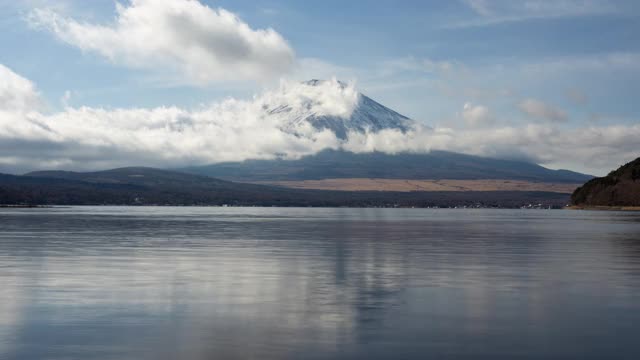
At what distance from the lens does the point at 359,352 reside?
21.5 m

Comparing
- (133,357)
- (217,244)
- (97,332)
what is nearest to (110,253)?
(217,244)

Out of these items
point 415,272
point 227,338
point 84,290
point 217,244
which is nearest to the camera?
point 227,338

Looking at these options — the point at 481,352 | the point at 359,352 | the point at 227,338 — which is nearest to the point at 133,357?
the point at 227,338

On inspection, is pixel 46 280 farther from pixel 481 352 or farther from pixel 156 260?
pixel 481 352

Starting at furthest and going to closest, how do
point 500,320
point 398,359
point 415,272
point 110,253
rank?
1. point 110,253
2. point 415,272
3. point 500,320
4. point 398,359

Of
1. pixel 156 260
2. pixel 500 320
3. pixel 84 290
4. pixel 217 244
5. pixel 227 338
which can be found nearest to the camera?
pixel 227 338

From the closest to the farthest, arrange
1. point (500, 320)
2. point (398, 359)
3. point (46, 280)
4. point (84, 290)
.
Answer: point (398, 359) → point (500, 320) → point (84, 290) → point (46, 280)

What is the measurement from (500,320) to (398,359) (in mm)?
7392

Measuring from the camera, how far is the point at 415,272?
4403 cm

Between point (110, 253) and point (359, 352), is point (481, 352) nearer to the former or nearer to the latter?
point (359, 352)

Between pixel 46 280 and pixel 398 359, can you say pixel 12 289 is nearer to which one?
pixel 46 280

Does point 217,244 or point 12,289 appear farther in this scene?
point 217,244

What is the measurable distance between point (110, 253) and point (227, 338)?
35888 millimetres

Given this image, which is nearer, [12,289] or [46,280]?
[12,289]
